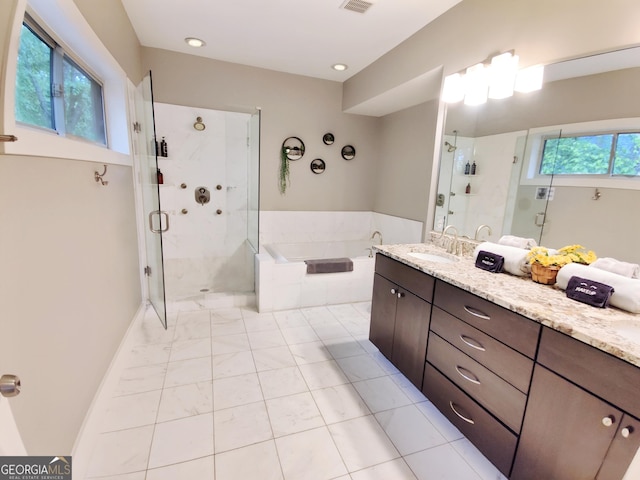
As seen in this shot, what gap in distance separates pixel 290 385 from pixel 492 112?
2.39 m

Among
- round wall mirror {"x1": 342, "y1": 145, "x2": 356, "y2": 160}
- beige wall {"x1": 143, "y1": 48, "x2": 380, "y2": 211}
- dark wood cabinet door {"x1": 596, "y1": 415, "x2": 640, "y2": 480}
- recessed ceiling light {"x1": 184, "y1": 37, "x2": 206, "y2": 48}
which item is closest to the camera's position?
dark wood cabinet door {"x1": 596, "y1": 415, "x2": 640, "y2": 480}

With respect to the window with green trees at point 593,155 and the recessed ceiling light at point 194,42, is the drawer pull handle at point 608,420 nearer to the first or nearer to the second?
the window with green trees at point 593,155

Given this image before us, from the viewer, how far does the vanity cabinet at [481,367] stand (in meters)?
1.30

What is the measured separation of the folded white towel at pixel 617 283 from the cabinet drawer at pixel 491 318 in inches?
16.8

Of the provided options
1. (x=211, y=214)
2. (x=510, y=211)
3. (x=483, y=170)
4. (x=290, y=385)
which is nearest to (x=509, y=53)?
(x=483, y=170)

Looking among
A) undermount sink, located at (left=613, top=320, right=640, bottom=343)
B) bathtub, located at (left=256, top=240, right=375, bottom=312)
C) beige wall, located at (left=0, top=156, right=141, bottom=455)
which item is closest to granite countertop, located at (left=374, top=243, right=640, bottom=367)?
undermount sink, located at (left=613, top=320, right=640, bottom=343)

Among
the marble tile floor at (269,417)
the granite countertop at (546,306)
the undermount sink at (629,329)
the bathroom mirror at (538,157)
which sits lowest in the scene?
the marble tile floor at (269,417)

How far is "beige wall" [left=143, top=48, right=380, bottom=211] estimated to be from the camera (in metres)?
3.32

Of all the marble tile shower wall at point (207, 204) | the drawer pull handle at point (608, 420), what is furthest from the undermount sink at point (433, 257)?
the marble tile shower wall at point (207, 204)

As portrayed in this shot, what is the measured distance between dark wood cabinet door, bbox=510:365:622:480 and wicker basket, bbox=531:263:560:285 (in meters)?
0.60

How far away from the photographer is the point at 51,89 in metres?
1.58

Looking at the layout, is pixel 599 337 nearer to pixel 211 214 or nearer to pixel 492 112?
pixel 492 112

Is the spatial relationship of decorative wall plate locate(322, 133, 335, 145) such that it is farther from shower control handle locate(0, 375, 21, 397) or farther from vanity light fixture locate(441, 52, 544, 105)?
shower control handle locate(0, 375, 21, 397)

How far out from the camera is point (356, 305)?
11.3 feet
